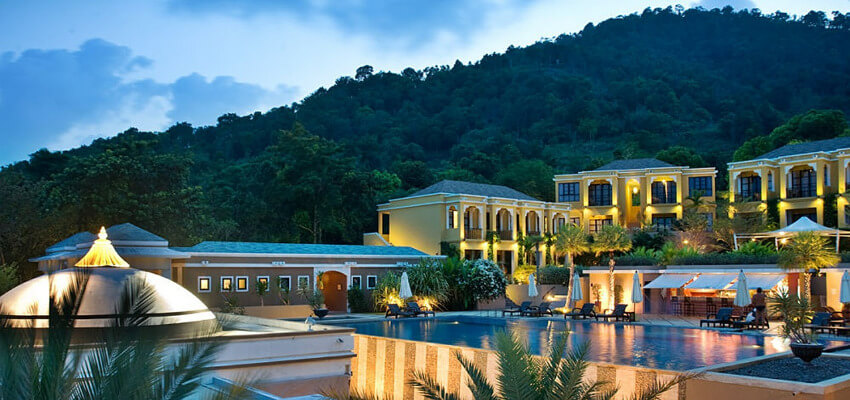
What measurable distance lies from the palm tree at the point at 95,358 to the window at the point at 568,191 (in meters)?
46.6

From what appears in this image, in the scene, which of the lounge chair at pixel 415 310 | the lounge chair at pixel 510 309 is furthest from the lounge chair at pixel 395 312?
the lounge chair at pixel 510 309

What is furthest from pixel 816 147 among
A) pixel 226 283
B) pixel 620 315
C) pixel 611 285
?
pixel 226 283

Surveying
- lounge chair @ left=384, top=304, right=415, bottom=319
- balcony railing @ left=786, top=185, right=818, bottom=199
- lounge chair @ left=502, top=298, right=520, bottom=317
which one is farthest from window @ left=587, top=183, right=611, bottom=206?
lounge chair @ left=384, top=304, right=415, bottom=319

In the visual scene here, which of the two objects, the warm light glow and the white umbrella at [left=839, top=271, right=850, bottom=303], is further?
the white umbrella at [left=839, top=271, right=850, bottom=303]

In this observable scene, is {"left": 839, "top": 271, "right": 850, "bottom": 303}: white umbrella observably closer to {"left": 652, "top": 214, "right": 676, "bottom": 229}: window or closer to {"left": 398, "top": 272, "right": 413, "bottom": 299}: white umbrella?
{"left": 398, "top": 272, "right": 413, "bottom": 299}: white umbrella

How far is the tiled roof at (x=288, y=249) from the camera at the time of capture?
27.6m

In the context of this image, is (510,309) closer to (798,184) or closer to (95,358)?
(798,184)

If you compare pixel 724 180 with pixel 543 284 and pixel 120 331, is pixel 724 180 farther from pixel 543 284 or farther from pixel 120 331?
pixel 120 331

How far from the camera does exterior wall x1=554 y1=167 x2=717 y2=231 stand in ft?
153

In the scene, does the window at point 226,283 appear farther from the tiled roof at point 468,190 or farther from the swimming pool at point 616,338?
the tiled roof at point 468,190

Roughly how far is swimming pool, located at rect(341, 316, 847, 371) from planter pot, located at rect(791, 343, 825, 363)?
1.84 m

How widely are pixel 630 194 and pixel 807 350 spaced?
3954 cm

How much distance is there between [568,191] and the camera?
49.5 meters

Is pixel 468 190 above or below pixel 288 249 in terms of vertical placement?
above
